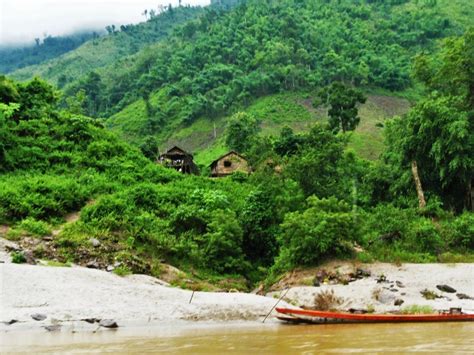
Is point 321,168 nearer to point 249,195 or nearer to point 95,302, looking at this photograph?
point 249,195

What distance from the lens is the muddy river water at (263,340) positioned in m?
14.4

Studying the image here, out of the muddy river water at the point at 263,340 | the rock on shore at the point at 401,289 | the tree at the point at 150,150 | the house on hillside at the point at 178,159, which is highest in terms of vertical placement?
the tree at the point at 150,150

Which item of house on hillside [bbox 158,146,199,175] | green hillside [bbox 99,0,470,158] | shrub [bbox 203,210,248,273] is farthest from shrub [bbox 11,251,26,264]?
green hillside [bbox 99,0,470,158]

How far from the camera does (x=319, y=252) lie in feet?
93.8

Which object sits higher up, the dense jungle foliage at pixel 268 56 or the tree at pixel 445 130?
the dense jungle foliage at pixel 268 56

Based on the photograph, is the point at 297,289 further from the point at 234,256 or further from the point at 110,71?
the point at 110,71

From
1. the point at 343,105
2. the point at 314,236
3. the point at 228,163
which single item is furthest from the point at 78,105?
the point at 314,236

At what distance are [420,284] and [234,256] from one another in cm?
1033

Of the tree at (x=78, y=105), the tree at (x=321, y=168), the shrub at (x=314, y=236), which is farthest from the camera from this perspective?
the tree at (x=78, y=105)

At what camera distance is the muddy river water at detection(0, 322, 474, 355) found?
14398mm

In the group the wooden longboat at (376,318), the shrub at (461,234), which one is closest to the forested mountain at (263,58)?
the shrub at (461,234)

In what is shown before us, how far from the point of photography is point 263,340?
53.2 feet

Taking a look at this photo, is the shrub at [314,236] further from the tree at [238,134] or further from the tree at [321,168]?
the tree at [238,134]

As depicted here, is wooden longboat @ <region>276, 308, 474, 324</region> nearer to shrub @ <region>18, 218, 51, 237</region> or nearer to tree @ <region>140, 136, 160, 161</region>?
shrub @ <region>18, 218, 51, 237</region>
